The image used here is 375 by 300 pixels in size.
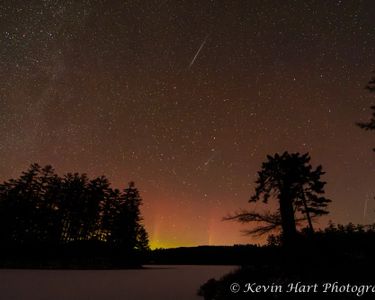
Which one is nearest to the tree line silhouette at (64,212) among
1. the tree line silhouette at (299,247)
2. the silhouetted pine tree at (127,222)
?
the silhouetted pine tree at (127,222)

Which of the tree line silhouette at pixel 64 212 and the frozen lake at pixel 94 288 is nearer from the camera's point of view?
the frozen lake at pixel 94 288

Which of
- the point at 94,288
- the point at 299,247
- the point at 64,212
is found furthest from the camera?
the point at 64,212

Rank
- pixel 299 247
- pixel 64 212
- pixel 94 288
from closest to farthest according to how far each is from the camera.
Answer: pixel 299 247 → pixel 94 288 → pixel 64 212

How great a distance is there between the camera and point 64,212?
5303 cm

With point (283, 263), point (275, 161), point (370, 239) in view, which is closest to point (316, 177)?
point (275, 161)

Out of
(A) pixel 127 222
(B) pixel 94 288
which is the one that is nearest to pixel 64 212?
(A) pixel 127 222

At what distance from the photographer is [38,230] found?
166ft

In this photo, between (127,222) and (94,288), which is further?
(127,222)

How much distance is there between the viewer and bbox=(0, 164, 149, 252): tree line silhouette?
49.1m

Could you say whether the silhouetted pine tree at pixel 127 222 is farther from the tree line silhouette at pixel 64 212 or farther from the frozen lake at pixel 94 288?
the frozen lake at pixel 94 288

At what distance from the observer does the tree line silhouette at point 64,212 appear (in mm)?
49062

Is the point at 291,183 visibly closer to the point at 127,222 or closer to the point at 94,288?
the point at 94,288

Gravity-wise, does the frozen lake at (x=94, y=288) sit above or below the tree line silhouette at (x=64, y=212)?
below

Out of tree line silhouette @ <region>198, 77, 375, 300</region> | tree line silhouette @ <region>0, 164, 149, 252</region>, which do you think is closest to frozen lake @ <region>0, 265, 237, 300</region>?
tree line silhouette @ <region>198, 77, 375, 300</region>
